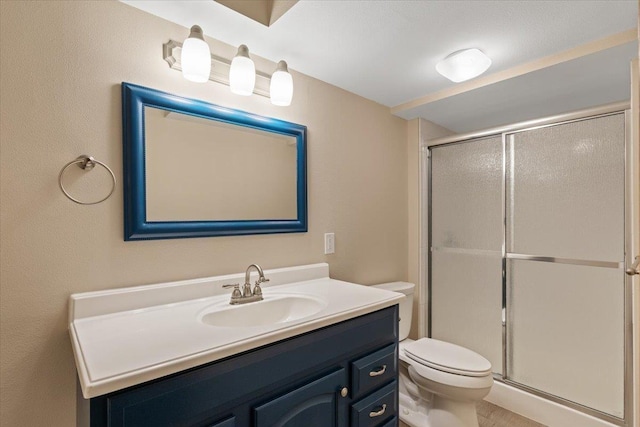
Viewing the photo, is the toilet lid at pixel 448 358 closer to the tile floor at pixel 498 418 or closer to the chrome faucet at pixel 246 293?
the tile floor at pixel 498 418

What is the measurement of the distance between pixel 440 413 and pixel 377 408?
68cm

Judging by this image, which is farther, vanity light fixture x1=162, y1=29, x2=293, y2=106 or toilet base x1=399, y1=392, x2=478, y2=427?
toilet base x1=399, y1=392, x2=478, y2=427

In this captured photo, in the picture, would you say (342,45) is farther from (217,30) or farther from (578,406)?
(578,406)

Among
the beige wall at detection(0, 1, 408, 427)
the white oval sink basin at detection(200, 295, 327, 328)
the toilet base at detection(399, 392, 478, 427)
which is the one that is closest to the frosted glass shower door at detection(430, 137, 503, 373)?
the toilet base at detection(399, 392, 478, 427)

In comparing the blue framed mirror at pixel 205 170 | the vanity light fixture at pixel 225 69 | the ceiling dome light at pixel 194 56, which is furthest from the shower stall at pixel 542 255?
the ceiling dome light at pixel 194 56

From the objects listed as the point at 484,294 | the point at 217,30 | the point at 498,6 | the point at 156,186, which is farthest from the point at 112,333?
the point at 484,294

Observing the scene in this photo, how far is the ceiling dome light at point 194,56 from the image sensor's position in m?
1.18

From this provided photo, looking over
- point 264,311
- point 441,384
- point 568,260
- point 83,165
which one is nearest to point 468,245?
point 568,260

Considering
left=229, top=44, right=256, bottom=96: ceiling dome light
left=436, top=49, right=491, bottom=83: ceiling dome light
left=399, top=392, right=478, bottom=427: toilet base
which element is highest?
left=436, top=49, right=491, bottom=83: ceiling dome light

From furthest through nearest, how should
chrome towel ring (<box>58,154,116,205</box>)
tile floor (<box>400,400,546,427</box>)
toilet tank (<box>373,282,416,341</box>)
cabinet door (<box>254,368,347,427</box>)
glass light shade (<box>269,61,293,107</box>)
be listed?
toilet tank (<box>373,282,416,341</box>) → tile floor (<box>400,400,546,427</box>) → glass light shade (<box>269,61,293,107</box>) → chrome towel ring (<box>58,154,116,205</box>) → cabinet door (<box>254,368,347,427</box>)

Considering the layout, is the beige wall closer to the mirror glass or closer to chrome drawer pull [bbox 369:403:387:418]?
the mirror glass

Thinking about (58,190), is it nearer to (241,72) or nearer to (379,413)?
(241,72)

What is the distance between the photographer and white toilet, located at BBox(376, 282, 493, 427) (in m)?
1.57

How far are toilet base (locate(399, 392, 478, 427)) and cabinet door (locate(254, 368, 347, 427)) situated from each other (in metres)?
0.86
